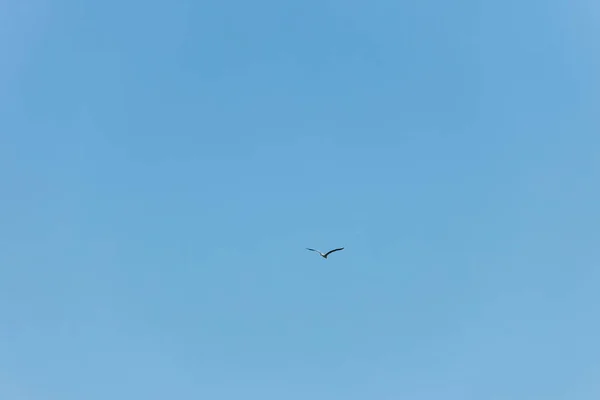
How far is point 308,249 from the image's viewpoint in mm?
127500
